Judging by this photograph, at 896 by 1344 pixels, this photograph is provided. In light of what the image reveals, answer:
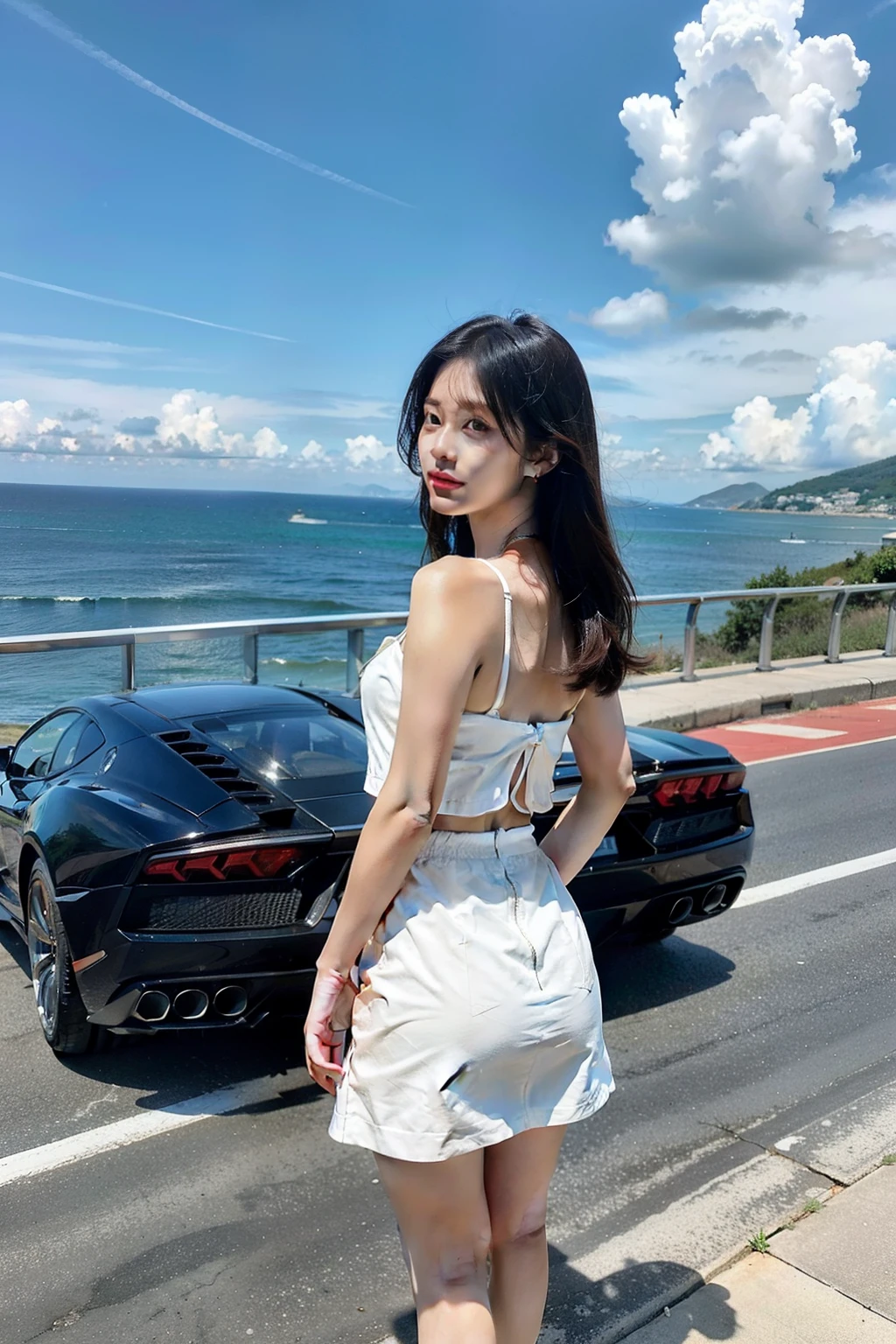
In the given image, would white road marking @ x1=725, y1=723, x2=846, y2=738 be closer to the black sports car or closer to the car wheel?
the black sports car

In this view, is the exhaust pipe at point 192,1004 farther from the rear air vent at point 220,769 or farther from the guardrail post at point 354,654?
the guardrail post at point 354,654

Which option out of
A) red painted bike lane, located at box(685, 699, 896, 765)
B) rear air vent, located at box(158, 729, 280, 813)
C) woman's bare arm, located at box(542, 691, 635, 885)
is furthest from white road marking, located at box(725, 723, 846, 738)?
woman's bare arm, located at box(542, 691, 635, 885)

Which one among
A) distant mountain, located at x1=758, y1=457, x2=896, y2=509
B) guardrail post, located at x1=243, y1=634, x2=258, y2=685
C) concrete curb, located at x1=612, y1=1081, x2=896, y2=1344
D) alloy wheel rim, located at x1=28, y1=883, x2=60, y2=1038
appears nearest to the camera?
concrete curb, located at x1=612, y1=1081, x2=896, y2=1344

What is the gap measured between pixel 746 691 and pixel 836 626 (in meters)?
3.38

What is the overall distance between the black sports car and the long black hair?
6.03ft

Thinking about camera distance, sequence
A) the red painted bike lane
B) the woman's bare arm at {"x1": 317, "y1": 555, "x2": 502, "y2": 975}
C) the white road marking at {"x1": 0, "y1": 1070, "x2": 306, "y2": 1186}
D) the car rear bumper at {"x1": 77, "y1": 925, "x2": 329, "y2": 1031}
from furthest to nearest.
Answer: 1. the red painted bike lane
2. the car rear bumper at {"x1": 77, "y1": 925, "x2": 329, "y2": 1031}
3. the white road marking at {"x1": 0, "y1": 1070, "x2": 306, "y2": 1186}
4. the woman's bare arm at {"x1": 317, "y1": 555, "x2": 502, "y2": 975}

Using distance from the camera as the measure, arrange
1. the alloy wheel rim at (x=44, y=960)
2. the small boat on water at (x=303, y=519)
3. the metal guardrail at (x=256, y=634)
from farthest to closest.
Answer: the small boat on water at (x=303, y=519), the metal guardrail at (x=256, y=634), the alloy wheel rim at (x=44, y=960)

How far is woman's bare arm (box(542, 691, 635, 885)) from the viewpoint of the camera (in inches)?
82.1

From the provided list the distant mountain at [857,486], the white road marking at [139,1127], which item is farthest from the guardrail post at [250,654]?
the distant mountain at [857,486]

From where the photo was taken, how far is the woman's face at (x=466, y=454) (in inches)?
72.7

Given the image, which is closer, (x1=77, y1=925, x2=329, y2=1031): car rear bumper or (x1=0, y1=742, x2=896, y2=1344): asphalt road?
(x1=0, y1=742, x2=896, y2=1344): asphalt road

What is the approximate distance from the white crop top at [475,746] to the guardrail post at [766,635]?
39.1ft

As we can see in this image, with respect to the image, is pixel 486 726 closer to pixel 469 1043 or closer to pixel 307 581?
pixel 469 1043

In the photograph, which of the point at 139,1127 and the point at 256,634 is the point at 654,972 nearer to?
the point at 139,1127
